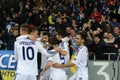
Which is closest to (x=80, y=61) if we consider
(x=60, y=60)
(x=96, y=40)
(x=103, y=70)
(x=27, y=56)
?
(x=60, y=60)

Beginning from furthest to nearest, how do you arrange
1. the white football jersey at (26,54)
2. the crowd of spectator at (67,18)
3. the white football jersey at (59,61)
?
1. the crowd of spectator at (67,18)
2. the white football jersey at (59,61)
3. the white football jersey at (26,54)

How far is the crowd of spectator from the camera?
1429 centimetres

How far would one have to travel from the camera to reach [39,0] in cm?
2264

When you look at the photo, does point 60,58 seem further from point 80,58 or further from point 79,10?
point 79,10

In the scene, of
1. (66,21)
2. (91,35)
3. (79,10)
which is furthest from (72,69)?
(79,10)

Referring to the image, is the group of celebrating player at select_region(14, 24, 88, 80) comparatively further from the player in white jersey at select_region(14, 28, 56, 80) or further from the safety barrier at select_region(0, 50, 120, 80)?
the safety barrier at select_region(0, 50, 120, 80)

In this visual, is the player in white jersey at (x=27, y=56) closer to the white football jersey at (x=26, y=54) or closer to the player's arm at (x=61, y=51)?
the white football jersey at (x=26, y=54)

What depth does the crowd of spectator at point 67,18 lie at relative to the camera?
46.9 feet

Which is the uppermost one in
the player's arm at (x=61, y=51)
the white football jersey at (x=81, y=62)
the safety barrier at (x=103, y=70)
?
the player's arm at (x=61, y=51)

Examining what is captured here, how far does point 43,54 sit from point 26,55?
1.61 feet

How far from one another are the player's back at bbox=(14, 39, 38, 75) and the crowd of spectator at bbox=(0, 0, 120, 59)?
13.5 feet

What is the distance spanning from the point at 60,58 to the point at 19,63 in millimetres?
1058

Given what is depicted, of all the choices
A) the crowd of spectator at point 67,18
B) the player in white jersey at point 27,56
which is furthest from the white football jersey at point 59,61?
the crowd of spectator at point 67,18

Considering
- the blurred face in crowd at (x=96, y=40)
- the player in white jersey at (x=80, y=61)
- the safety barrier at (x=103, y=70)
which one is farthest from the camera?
the blurred face in crowd at (x=96, y=40)
